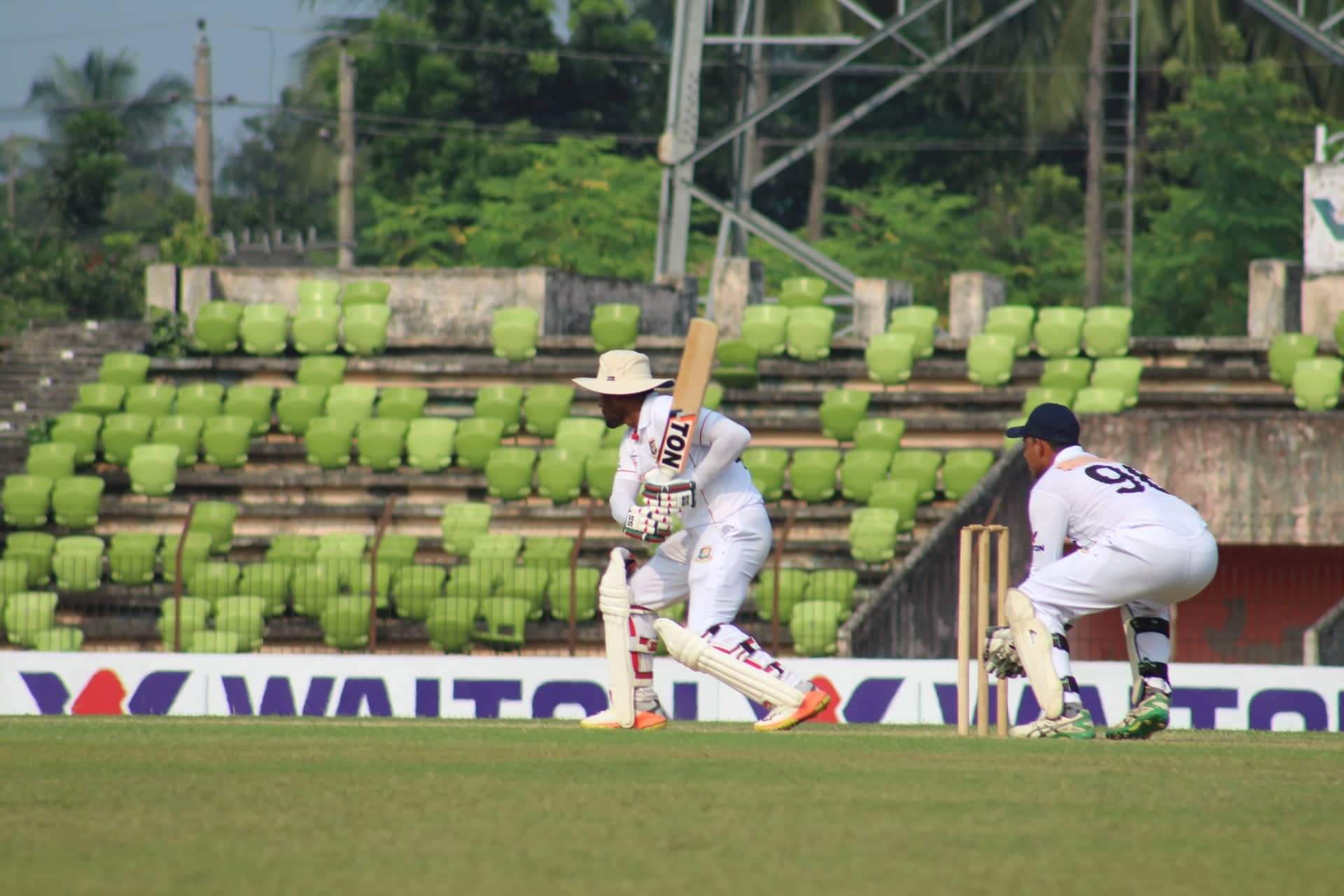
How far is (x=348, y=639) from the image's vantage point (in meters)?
18.9

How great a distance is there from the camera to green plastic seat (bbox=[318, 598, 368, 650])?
18.8 meters

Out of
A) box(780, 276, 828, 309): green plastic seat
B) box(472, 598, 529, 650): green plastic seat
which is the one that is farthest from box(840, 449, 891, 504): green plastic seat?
box(780, 276, 828, 309): green plastic seat

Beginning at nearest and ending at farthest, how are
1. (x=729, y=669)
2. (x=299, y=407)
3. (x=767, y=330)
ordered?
(x=729, y=669) → (x=299, y=407) → (x=767, y=330)

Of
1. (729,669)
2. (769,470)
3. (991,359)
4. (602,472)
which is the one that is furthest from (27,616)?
(729,669)

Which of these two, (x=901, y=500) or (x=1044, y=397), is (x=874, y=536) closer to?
(x=901, y=500)

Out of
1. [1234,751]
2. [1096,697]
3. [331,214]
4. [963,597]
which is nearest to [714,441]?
[963,597]

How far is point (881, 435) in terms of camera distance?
21500 mm

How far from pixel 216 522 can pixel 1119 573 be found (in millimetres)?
13232

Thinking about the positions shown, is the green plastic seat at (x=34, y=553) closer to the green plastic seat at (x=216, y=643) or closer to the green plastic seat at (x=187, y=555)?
the green plastic seat at (x=187, y=555)

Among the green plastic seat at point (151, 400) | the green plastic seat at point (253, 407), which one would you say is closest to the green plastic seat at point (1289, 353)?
the green plastic seat at point (253, 407)

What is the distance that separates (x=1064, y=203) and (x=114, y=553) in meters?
31.8

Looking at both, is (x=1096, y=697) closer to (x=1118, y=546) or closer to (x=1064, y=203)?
(x=1118, y=546)

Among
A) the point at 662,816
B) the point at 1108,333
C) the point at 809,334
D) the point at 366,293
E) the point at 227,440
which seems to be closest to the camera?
the point at 662,816

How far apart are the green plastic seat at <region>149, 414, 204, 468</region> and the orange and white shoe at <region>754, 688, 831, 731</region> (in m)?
14.3
